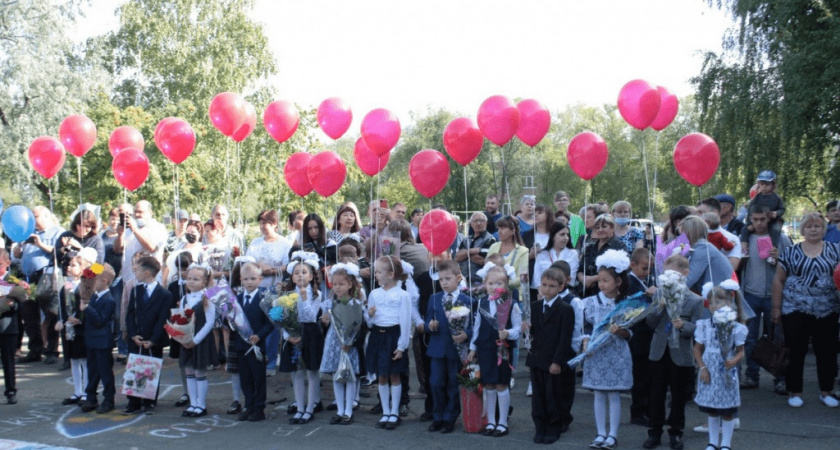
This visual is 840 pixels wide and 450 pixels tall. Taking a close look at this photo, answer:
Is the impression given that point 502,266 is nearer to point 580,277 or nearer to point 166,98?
point 580,277

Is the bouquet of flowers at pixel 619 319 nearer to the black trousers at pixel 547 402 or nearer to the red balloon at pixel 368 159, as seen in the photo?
the black trousers at pixel 547 402

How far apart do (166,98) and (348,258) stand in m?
28.6

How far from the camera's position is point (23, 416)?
7289 millimetres

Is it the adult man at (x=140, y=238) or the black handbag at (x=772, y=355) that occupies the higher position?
the adult man at (x=140, y=238)

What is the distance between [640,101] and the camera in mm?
7477

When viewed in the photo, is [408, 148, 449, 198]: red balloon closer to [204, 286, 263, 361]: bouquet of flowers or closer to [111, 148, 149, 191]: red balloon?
[204, 286, 263, 361]: bouquet of flowers

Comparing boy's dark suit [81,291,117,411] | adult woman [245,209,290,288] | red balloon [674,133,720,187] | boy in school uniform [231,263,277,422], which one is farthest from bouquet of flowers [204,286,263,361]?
red balloon [674,133,720,187]

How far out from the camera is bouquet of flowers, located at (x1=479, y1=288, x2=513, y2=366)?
621cm

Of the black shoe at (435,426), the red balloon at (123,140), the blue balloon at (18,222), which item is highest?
the red balloon at (123,140)

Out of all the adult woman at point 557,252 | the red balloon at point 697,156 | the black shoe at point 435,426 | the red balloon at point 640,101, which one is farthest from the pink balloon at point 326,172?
the red balloon at point 697,156

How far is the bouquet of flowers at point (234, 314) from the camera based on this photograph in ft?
22.9

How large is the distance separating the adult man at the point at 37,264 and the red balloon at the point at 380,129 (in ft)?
16.0

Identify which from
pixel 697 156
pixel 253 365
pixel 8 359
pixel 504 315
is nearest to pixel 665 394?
pixel 504 315

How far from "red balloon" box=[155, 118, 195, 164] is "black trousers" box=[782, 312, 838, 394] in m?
6.67
